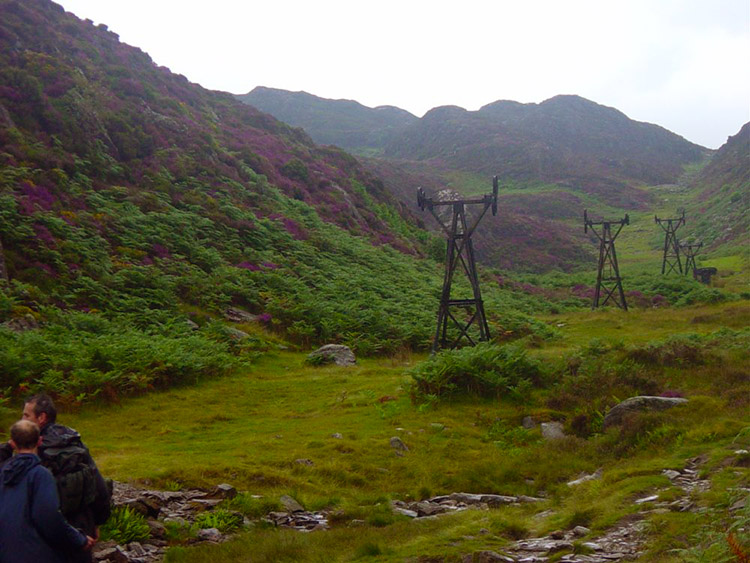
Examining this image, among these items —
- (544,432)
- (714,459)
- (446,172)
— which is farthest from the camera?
(446,172)

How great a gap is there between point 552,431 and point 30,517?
10.2m

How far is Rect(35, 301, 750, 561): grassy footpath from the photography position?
23.2 feet

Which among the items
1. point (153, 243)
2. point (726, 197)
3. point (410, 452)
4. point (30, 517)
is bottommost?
point (410, 452)

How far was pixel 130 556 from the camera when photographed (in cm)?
678

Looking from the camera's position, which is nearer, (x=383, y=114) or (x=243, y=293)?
(x=243, y=293)

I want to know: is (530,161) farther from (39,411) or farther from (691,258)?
(39,411)

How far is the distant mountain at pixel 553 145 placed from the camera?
124 metres

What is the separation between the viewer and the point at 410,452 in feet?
38.4

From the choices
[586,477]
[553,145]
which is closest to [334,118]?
[553,145]

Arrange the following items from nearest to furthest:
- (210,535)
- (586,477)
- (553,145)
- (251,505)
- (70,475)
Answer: (70,475)
(210,535)
(251,505)
(586,477)
(553,145)

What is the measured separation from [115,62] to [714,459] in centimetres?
5359

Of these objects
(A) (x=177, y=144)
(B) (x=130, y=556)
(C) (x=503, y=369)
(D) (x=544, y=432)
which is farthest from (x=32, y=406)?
(A) (x=177, y=144)

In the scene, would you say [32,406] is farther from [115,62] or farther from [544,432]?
[115,62]

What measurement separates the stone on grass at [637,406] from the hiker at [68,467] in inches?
385
